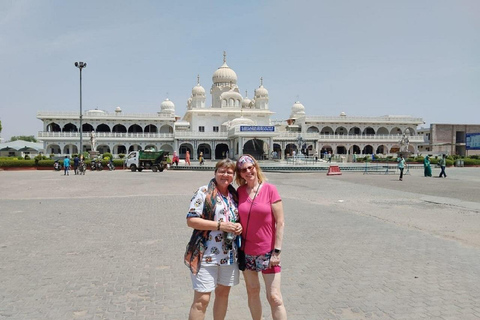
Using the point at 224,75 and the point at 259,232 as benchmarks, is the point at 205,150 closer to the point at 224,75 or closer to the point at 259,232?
the point at 224,75

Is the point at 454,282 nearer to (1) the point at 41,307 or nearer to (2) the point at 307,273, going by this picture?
(2) the point at 307,273

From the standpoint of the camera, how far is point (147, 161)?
32.6 m

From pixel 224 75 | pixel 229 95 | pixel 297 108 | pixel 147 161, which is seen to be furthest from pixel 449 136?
pixel 147 161

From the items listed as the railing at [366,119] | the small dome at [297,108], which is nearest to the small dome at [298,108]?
the small dome at [297,108]

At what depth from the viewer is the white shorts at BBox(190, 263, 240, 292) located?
3.59 meters

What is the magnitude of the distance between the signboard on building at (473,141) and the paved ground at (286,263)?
193ft

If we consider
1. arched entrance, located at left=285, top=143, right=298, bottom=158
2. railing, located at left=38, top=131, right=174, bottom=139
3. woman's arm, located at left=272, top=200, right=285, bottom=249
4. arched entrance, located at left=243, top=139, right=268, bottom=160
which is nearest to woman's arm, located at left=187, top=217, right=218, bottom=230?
woman's arm, located at left=272, top=200, right=285, bottom=249

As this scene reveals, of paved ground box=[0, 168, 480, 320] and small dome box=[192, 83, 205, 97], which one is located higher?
small dome box=[192, 83, 205, 97]

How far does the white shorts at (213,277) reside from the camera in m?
3.59

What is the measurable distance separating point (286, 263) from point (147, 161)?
91.0ft

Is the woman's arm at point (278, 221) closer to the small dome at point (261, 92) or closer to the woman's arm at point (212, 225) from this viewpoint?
the woman's arm at point (212, 225)

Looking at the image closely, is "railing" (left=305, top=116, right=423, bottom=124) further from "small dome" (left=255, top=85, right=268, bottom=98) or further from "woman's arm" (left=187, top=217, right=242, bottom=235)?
"woman's arm" (left=187, top=217, right=242, bottom=235)

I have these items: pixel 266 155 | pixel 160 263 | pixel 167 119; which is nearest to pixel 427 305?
pixel 160 263

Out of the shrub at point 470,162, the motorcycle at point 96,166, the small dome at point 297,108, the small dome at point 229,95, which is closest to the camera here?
the motorcycle at point 96,166
